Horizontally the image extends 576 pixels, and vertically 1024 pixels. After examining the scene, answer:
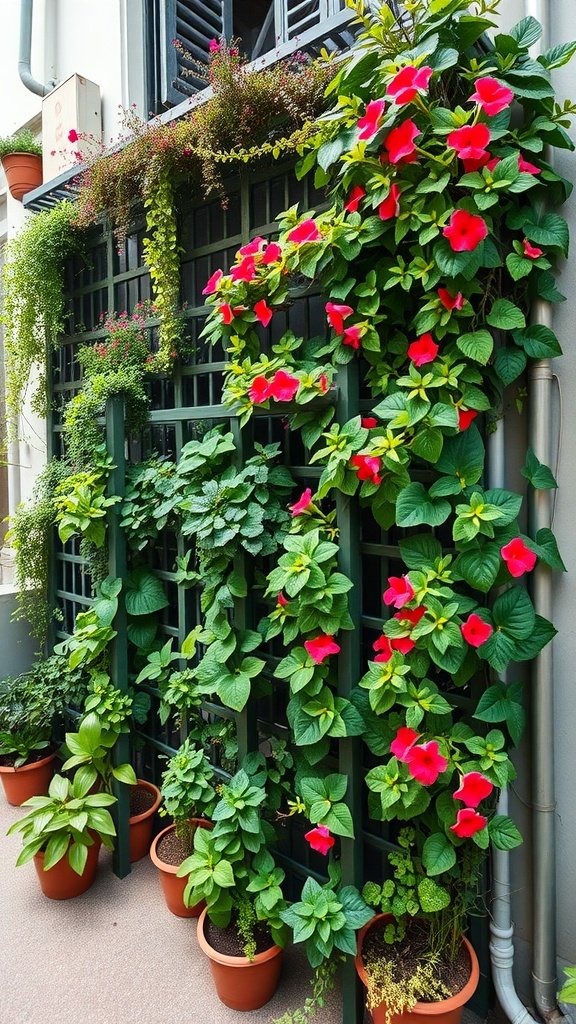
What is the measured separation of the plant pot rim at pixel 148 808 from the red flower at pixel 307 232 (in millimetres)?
2229

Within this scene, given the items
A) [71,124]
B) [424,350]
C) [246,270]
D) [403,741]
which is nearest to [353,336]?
[424,350]

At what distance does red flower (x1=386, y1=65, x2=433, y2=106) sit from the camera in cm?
135

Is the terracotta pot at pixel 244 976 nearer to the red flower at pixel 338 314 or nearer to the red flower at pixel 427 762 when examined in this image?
the red flower at pixel 427 762

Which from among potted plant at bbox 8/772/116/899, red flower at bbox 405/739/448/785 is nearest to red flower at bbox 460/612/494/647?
red flower at bbox 405/739/448/785

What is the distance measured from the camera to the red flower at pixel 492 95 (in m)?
1.34

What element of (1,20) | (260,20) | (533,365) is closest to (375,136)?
(533,365)

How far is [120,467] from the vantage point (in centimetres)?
238

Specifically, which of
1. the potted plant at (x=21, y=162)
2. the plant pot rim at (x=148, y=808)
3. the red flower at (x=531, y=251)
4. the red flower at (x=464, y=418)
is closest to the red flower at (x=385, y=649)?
the red flower at (x=464, y=418)

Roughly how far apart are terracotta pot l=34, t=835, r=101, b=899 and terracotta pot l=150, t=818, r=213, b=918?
302 mm

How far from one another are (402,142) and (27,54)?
10.9 feet

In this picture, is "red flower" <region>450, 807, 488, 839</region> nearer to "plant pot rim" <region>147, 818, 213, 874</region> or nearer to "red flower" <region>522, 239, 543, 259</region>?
"plant pot rim" <region>147, 818, 213, 874</region>

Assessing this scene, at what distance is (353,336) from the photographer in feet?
5.28

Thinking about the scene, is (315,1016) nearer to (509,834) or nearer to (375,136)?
(509,834)

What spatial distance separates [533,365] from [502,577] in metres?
0.58
